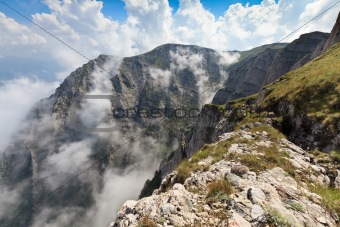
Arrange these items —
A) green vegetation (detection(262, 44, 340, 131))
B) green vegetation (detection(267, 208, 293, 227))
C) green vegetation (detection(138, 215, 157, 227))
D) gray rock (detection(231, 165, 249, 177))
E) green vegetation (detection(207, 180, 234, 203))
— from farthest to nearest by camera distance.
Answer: green vegetation (detection(262, 44, 340, 131)) < gray rock (detection(231, 165, 249, 177)) < green vegetation (detection(207, 180, 234, 203)) < green vegetation (detection(138, 215, 157, 227)) < green vegetation (detection(267, 208, 293, 227))

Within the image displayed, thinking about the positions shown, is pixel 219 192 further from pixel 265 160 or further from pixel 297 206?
pixel 265 160

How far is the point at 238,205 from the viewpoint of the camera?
11148 mm

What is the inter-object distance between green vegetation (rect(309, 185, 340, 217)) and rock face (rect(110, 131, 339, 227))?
0.26 metres

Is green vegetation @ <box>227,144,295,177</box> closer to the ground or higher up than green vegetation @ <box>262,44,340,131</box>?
closer to the ground

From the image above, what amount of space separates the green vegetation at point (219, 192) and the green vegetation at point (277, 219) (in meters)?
2.19

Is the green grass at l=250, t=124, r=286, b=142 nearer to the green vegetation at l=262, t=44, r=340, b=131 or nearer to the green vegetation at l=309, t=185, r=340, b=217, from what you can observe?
the green vegetation at l=262, t=44, r=340, b=131

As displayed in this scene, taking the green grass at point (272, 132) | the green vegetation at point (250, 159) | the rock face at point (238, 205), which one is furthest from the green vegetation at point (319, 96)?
the rock face at point (238, 205)

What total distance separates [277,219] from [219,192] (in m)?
3.22

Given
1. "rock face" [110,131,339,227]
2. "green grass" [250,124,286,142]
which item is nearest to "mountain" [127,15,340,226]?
"rock face" [110,131,339,227]

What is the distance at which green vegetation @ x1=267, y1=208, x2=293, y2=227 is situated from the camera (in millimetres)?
9441

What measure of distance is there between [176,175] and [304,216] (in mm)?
8679

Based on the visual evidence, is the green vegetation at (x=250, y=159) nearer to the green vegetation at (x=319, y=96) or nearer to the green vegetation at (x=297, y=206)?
the green vegetation at (x=297, y=206)

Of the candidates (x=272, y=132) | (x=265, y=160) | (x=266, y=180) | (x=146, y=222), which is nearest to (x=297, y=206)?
(x=266, y=180)

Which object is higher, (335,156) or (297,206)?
(297,206)
